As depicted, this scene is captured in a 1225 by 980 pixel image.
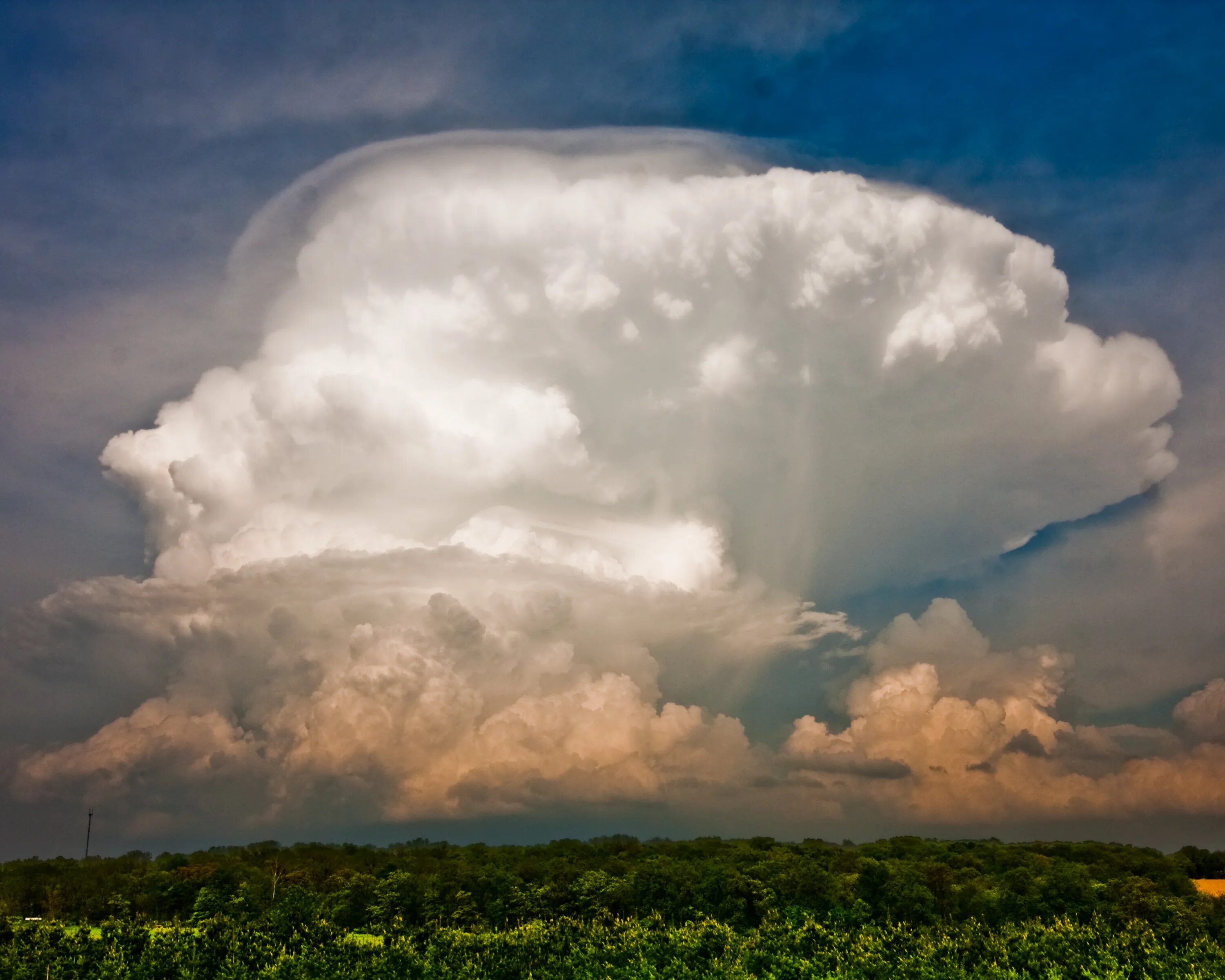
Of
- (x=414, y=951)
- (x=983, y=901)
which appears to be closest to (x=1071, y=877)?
(x=983, y=901)

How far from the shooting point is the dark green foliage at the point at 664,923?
84.2 metres

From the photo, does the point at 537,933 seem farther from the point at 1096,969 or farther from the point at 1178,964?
the point at 1178,964

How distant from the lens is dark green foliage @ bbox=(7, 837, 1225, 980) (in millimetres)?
84188

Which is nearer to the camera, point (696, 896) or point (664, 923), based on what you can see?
point (664, 923)

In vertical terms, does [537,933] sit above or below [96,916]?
above

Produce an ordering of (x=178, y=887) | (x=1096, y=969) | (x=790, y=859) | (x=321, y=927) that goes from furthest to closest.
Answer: (x=178, y=887)
(x=790, y=859)
(x=321, y=927)
(x=1096, y=969)

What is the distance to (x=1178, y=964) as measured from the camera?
79375 mm

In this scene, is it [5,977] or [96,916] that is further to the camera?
[96,916]

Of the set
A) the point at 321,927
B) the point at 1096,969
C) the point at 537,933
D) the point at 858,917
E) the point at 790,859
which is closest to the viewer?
the point at 1096,969

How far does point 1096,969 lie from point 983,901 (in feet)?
258

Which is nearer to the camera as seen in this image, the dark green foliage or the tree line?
the dark green foliage

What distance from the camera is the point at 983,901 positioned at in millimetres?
147000

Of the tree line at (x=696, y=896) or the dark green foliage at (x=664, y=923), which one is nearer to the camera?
the dark green foliage at (x=664, y=923)

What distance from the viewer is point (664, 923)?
131m
